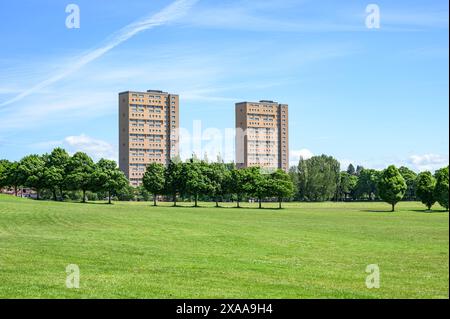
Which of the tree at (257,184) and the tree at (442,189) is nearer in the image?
the tree at (442,189)

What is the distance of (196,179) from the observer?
130m

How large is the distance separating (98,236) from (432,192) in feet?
293

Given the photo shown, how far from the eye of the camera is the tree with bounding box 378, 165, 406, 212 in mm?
105250

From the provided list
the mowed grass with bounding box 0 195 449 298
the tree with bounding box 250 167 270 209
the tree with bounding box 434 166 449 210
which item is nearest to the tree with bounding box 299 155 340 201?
the tree with bounding box 250 167 270 209

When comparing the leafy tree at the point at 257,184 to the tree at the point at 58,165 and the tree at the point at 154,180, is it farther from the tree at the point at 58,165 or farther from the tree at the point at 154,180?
the tree at the point at 58,165

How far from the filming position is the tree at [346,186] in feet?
604

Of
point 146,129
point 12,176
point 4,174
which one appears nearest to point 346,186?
point 146,129

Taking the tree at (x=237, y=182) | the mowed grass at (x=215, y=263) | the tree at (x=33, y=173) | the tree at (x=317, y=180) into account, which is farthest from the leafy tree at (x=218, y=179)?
the mowed grass at (x=215, y=263)

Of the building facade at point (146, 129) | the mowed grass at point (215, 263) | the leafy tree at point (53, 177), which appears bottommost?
the mowed grass at point (215, 263)

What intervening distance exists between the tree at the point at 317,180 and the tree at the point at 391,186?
5785 centimetres
